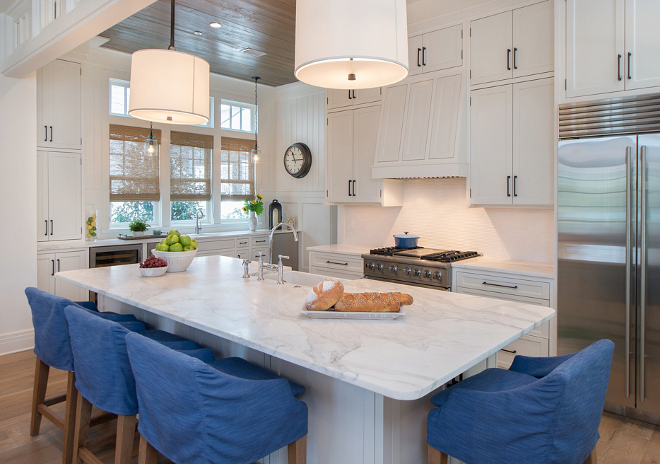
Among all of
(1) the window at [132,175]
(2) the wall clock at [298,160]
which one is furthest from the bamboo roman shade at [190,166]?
(2) the wall clock at [298,160]

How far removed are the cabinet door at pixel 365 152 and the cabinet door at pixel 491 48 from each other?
107 cm

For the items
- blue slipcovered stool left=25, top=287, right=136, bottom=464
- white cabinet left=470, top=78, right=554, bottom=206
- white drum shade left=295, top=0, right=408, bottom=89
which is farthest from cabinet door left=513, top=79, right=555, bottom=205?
blue slipcovered stool left=25, top=287, right=136, bottom=464

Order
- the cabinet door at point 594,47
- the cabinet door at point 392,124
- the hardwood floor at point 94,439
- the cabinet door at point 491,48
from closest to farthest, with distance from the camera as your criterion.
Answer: the hardwood floor at point 94,439, the cabinet door at point 594,47, the cabinet door at point 491,48, the cabinet door at point 392,124

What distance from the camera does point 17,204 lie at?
14.0 feet

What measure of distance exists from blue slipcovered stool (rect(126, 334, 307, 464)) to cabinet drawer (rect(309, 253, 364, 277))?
111 inches

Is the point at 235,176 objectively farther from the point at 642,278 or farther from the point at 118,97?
the point at 642,278

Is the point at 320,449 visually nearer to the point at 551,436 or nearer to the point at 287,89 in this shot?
the point at 551,436

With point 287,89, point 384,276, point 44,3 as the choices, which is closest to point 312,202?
point 287,89

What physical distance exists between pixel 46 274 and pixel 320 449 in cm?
384

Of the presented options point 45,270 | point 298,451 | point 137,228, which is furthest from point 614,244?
point 45,270

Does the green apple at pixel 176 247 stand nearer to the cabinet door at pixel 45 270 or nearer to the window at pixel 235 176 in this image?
the cabinet door at pixel 45 270

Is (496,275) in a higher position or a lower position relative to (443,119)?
lower

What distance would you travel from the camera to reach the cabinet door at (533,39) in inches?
136

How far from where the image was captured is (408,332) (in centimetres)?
178
